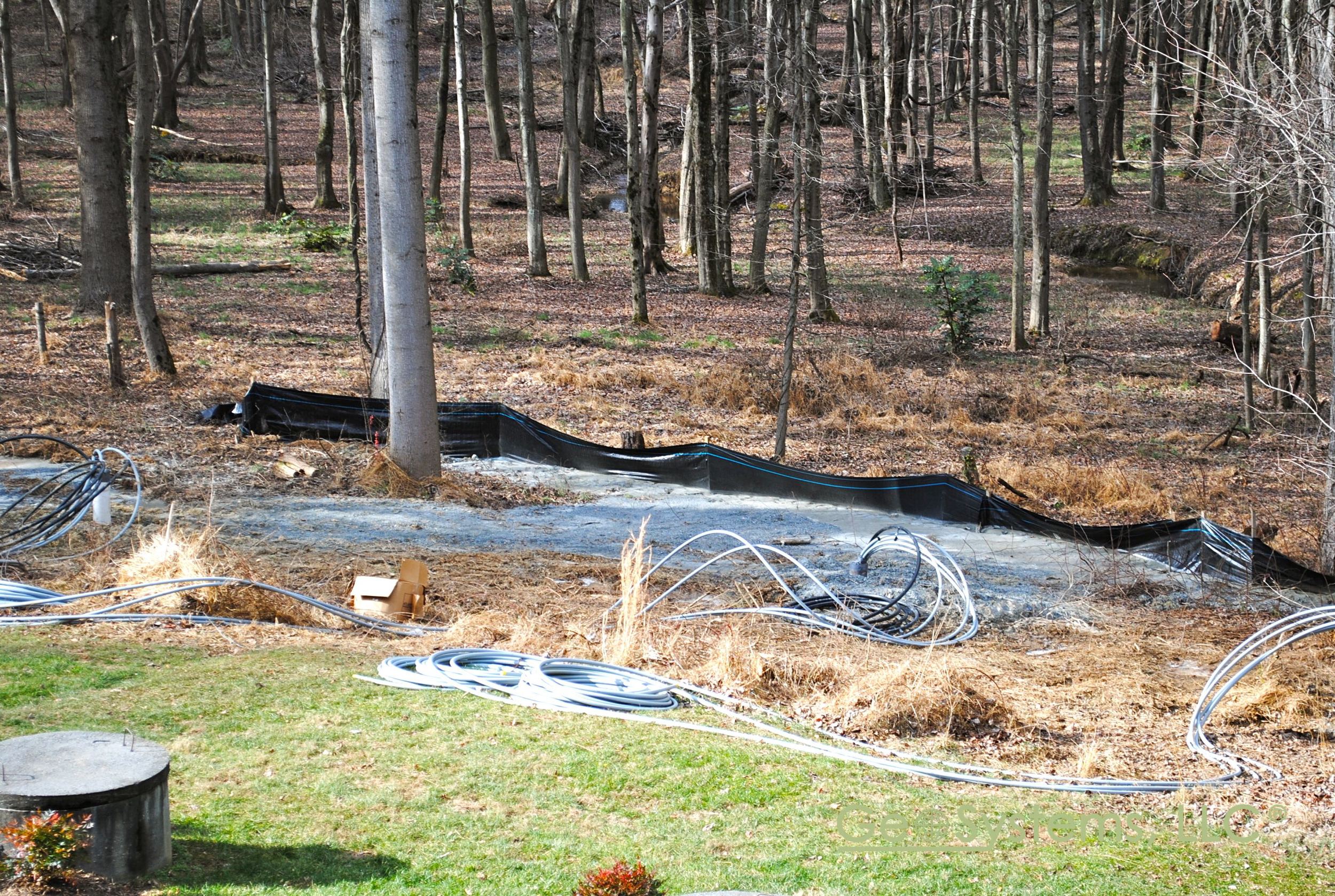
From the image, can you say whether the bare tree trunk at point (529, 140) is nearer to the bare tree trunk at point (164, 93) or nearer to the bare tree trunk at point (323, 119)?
the bare tree trunk at point (323, 119)

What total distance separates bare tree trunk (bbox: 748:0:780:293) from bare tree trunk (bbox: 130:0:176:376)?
743 centimetres

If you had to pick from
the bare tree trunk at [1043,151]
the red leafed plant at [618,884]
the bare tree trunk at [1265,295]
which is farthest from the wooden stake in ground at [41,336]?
the bare tree trunk at [1043,151]

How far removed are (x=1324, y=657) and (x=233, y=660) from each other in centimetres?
669

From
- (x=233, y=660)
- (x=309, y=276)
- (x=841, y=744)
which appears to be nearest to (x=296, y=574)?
(x=233, y=660)

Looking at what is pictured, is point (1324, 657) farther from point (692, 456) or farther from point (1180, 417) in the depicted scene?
point (1180, 417)

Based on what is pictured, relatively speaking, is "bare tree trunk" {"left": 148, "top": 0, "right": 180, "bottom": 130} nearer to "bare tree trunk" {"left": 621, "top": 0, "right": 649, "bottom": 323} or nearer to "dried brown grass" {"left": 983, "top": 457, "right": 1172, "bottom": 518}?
"bare tree trunk" {"left": 621, "top": 0, "right": 649, "bottom": 323}

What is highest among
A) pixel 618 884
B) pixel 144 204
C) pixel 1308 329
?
pixel 144 204

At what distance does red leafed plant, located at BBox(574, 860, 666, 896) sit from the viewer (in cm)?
361

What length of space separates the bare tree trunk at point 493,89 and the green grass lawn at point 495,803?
81.8ft

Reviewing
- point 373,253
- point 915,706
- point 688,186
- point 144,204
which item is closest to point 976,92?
point 688,186

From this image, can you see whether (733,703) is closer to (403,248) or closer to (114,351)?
(403,248)

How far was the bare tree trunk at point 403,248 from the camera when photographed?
35.6ft

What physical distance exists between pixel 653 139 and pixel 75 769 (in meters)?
20.1

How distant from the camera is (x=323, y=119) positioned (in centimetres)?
2728
